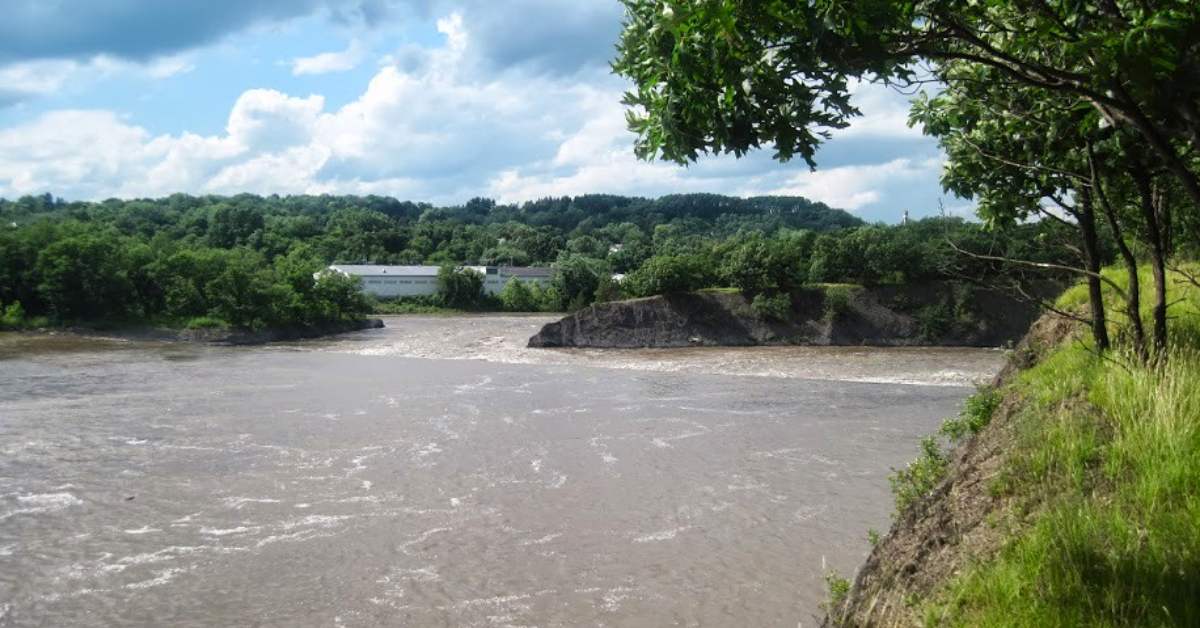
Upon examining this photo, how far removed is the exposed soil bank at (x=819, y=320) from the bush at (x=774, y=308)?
0.23m

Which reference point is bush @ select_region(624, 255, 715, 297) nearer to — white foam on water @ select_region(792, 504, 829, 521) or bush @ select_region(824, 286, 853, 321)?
bush @ select_region(824, 286, 853, 321)

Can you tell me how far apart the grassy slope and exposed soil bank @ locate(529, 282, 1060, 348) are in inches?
1647

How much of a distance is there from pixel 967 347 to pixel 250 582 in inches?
1669

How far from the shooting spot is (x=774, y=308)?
49.0 meters

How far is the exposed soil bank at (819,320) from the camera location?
151 feet

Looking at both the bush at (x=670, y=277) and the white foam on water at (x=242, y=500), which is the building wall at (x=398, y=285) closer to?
the bush at (x=670, y=277)

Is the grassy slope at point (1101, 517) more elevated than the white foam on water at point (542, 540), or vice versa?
the grassy slope at point (1101, 517)

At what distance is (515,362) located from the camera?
3872 cm

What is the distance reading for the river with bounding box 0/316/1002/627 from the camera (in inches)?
379

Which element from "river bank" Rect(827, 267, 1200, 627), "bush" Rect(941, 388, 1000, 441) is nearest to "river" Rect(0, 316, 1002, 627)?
"bush" Rect(941, 388, 1000, 441)

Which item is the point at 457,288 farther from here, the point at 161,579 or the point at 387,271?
the point at 161,579

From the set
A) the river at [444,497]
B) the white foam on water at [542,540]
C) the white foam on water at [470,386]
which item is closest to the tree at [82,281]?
the river at [444,497]

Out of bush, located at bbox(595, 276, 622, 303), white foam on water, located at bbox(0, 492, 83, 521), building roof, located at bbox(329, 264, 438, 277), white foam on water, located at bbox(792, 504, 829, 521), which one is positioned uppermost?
building roof, located at bbox(329, 264, 438, 277)

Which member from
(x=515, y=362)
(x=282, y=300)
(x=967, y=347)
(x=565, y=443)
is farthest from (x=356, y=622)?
(x=282, y=300)
